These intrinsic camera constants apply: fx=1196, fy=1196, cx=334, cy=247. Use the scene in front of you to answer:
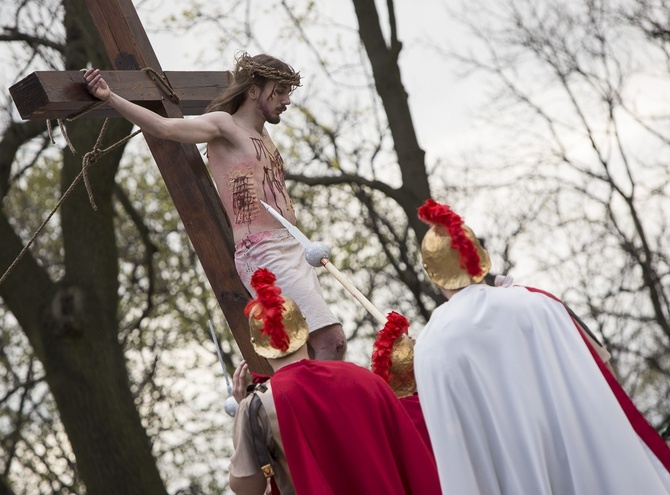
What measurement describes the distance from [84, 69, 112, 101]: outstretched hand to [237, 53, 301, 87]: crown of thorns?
0.71 meters

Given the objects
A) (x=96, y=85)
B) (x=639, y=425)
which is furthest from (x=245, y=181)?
(x=639, y=425)

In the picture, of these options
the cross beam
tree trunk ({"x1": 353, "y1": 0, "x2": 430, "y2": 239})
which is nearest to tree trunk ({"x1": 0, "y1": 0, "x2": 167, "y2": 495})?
tree trunk ({"x1": 353, "y1": 0, "x2": 430, "y2": 239})

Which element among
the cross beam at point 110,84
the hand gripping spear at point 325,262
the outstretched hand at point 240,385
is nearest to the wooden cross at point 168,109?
the cross beam at point 110,84

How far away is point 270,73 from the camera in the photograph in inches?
228

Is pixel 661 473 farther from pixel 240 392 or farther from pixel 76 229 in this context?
pixel 76 229

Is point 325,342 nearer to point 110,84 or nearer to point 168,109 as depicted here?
point 168,109

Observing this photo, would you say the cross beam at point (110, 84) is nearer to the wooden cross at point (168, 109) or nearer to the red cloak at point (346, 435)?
the wooden cross at point (168, 109)

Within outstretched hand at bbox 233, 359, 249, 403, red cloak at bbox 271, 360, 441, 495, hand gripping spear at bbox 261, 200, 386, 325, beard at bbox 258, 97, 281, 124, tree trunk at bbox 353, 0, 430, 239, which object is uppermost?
tree trunk at bbox 353, 0, 430, 239

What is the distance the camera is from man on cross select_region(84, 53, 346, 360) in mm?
5617

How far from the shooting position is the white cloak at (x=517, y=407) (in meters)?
4.13

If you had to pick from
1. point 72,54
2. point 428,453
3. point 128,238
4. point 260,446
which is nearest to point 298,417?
point 260,446

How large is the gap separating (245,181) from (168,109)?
2.42 feet

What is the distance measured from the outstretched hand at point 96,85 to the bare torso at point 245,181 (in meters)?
0.60

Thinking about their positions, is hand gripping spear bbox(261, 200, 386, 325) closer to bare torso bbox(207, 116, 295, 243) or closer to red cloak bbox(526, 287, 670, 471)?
bare torso bbox(207, 116, 295, 243)
